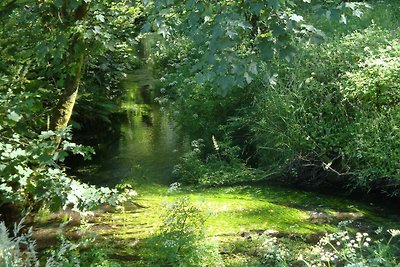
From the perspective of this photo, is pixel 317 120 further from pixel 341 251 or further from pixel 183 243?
pixel 183 243

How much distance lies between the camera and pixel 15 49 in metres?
5.23

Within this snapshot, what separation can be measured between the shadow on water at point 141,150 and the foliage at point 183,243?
11.2 feet

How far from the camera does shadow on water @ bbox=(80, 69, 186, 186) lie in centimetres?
828

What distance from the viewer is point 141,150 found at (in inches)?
387

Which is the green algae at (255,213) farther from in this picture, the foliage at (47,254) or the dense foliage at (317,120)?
the foliage at (47,254)

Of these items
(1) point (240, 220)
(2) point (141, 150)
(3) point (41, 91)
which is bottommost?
(1) point (240, 220)

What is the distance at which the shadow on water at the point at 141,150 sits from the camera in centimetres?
828

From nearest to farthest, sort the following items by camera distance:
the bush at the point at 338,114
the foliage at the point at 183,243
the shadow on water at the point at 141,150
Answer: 1. the foliage at the point at 183,243
2. the bush at the point at 338,114
3. the shadow on water at the point at 141,150

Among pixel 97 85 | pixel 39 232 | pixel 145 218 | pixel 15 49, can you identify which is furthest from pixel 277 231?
pixel 97 85

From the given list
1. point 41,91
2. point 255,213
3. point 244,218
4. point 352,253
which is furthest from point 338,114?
point 41,91

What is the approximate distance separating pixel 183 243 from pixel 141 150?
585 cm

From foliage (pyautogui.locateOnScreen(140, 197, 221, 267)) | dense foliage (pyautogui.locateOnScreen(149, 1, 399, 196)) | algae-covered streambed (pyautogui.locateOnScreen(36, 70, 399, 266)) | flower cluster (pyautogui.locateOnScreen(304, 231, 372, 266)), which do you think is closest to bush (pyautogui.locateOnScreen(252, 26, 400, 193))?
dense foliage (pyautogui.locateOnScreen(149, 1, 399, 196))

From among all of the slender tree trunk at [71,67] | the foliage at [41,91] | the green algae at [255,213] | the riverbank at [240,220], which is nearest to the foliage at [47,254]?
the riverbank at [240,220]

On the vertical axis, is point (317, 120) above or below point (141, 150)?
above
